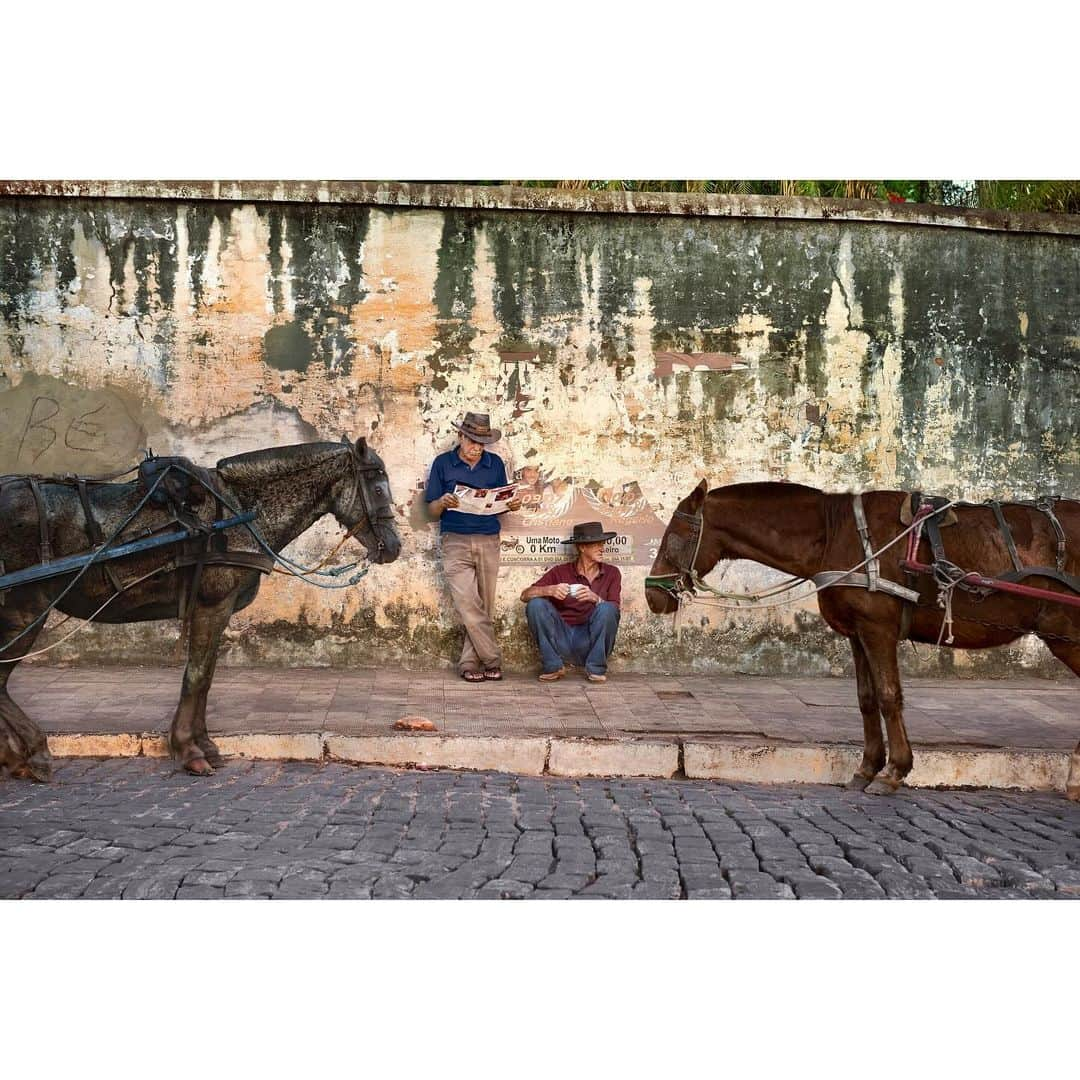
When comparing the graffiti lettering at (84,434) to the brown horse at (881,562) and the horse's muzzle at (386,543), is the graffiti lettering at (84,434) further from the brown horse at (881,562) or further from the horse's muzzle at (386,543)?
the brown horse at (881,562)

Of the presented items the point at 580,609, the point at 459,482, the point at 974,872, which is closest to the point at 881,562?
the point at 974,872

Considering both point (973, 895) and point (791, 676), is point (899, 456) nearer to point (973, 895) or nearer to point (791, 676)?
point (791, 676)

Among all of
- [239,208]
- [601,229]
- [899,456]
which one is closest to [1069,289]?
[899,456]

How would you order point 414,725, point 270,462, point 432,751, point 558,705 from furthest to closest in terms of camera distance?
point 558,705, point 414,725, point 432,751, point 270,462

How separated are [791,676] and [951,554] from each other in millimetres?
3484

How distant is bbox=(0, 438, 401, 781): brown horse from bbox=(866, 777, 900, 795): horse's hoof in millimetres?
3091

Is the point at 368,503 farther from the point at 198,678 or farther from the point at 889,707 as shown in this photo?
the point at 889,707

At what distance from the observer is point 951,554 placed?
22.8ft

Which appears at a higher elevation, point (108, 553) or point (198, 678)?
point (108, 553)

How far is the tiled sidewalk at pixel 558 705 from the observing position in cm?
779

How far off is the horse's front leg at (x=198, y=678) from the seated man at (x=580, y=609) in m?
3.09

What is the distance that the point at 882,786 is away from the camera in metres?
6.93

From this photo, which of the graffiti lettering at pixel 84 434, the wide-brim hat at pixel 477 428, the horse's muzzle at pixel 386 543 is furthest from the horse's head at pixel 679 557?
the graffiti lettering at pixel 84 434

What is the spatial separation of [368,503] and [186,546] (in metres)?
1.09
